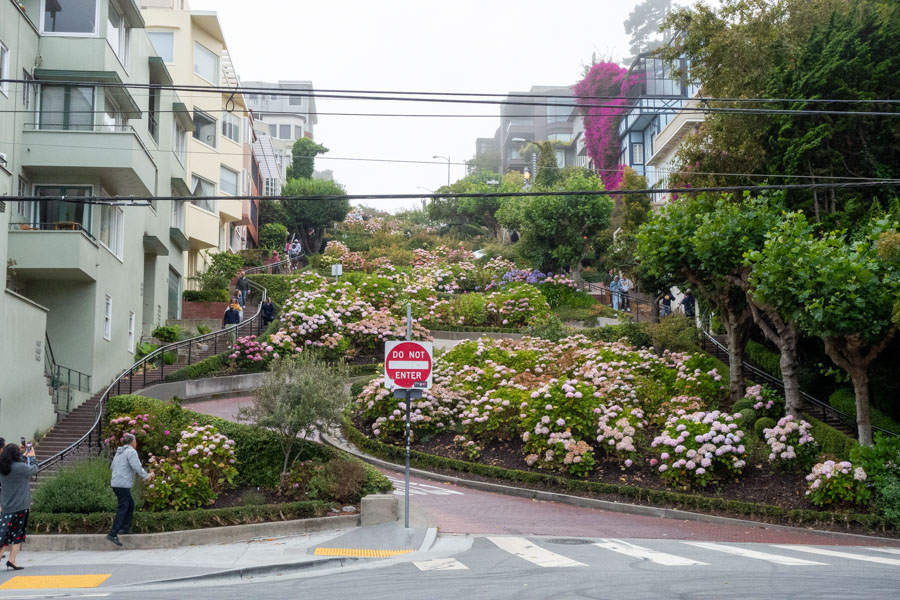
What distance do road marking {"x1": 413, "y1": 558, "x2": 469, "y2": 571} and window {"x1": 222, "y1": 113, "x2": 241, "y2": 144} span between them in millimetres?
38201

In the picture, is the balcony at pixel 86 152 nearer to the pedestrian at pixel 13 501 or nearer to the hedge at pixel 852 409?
the pedestrian at pixel 13 501

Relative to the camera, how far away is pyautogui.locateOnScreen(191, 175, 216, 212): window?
139ft

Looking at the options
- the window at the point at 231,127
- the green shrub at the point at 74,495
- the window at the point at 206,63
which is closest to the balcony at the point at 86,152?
the green shrub at the point at 74,495

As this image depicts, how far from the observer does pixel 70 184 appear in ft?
85.9

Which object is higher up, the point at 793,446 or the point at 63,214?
the point at 63,214

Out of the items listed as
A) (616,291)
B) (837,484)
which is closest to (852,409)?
(837,484)

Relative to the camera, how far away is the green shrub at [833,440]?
64.4ft

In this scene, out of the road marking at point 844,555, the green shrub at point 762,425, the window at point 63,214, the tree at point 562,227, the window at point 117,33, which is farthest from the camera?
the tree at point 562,227

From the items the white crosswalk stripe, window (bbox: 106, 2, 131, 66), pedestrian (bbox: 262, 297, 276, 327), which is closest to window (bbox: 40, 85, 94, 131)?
window (bbox: 106, 2, 131, 66)

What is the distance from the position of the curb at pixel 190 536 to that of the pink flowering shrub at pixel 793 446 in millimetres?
9383

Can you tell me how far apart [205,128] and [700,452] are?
104 feet

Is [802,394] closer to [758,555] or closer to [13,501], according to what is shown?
[758,555]

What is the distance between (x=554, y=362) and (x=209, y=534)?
14.4m

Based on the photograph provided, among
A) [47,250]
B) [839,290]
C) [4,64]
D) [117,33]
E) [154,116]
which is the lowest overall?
[839,290]
